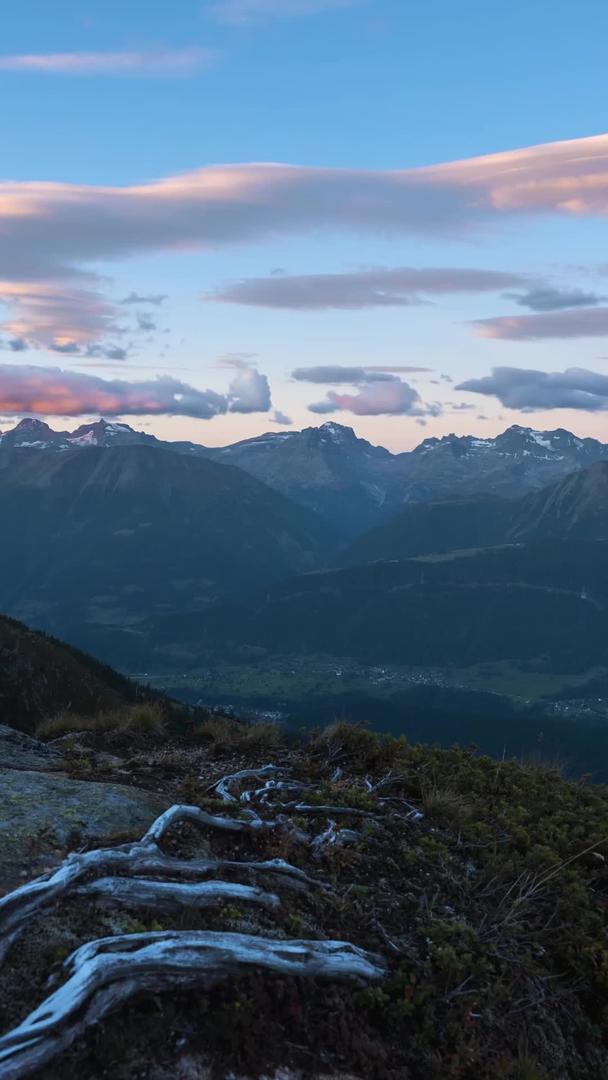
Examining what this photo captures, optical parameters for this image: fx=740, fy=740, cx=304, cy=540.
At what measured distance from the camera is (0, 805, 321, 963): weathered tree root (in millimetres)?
7168

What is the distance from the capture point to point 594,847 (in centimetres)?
1225

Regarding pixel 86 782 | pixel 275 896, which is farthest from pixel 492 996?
pixel 86 782

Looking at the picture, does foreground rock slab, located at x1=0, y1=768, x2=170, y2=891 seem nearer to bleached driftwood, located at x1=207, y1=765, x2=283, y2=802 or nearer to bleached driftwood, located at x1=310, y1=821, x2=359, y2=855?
bleached driftwood, located at x1=207, y1=765, x2=283, y2=802

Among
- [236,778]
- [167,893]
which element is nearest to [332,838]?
[236,778]

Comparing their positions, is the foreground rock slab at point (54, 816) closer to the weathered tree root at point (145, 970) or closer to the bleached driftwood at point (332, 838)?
the weathered tree root at point (145, 970)

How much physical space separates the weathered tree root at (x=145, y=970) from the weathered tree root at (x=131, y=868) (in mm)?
862

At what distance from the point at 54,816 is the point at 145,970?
12.7ft

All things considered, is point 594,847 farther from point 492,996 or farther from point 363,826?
point 492,996

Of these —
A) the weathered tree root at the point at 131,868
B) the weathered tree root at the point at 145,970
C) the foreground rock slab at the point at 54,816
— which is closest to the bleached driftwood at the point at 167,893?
the weathered tree root at the point at 131,868

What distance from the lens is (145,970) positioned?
6566 mm

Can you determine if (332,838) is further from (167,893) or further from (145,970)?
(145,970)

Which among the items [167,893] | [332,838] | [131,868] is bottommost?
[332,838]

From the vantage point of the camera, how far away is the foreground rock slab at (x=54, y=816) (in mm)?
8711

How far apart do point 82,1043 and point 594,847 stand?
918 centimetres
